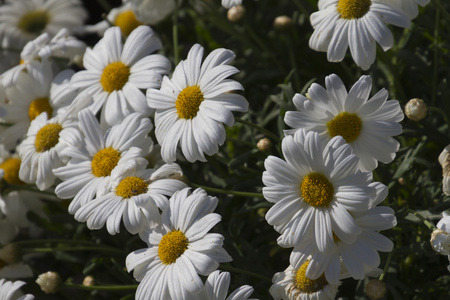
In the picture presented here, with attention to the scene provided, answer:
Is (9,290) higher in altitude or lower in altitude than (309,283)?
lower

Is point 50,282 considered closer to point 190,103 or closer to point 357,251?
point 190,103

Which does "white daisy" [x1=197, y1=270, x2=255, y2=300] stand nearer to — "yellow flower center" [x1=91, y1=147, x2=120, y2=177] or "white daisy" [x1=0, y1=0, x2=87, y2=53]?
"yellow flower center" [x1=91, y1=147, x2=120, y2=177]

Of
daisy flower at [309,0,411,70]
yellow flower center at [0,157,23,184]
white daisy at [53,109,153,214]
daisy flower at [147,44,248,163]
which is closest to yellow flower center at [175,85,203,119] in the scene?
daisy flower at [147,44,248,163]

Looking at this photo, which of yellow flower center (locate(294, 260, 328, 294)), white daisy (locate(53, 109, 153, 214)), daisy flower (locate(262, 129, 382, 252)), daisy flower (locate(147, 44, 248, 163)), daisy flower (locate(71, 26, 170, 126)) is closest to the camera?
daisy flower (locate(262, 129, 382, 252))

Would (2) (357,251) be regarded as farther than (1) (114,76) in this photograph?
No

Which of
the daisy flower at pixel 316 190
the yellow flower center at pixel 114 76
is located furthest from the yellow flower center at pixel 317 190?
the yellow flower center at pixel 114 76

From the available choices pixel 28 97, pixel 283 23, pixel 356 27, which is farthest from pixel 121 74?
pixel 356 27
